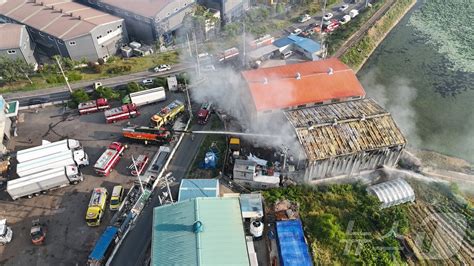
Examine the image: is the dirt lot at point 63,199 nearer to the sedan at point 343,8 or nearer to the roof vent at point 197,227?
the roof vent at point 197,227

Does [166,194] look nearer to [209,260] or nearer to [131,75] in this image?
[209,260]

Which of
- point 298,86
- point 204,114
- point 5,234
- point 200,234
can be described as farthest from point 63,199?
point 298,86

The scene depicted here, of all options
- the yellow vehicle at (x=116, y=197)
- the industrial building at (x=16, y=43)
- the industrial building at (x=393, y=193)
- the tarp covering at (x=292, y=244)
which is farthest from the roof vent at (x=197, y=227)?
the industrial building at (x=16, y=43)

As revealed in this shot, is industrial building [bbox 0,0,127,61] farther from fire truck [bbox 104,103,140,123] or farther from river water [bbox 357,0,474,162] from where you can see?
river water [bbox 357,0,474,162]

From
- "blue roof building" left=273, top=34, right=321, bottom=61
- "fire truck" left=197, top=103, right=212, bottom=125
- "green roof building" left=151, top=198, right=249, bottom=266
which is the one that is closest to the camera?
"green roof building" left=151, top=198, right=249, bottom=266

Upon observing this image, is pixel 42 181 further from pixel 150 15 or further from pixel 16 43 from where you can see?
pixel 150 15

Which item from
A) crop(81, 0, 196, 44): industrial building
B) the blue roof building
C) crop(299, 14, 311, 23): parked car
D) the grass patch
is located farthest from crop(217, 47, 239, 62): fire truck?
crop(299, 14, 311, 23): parked car
